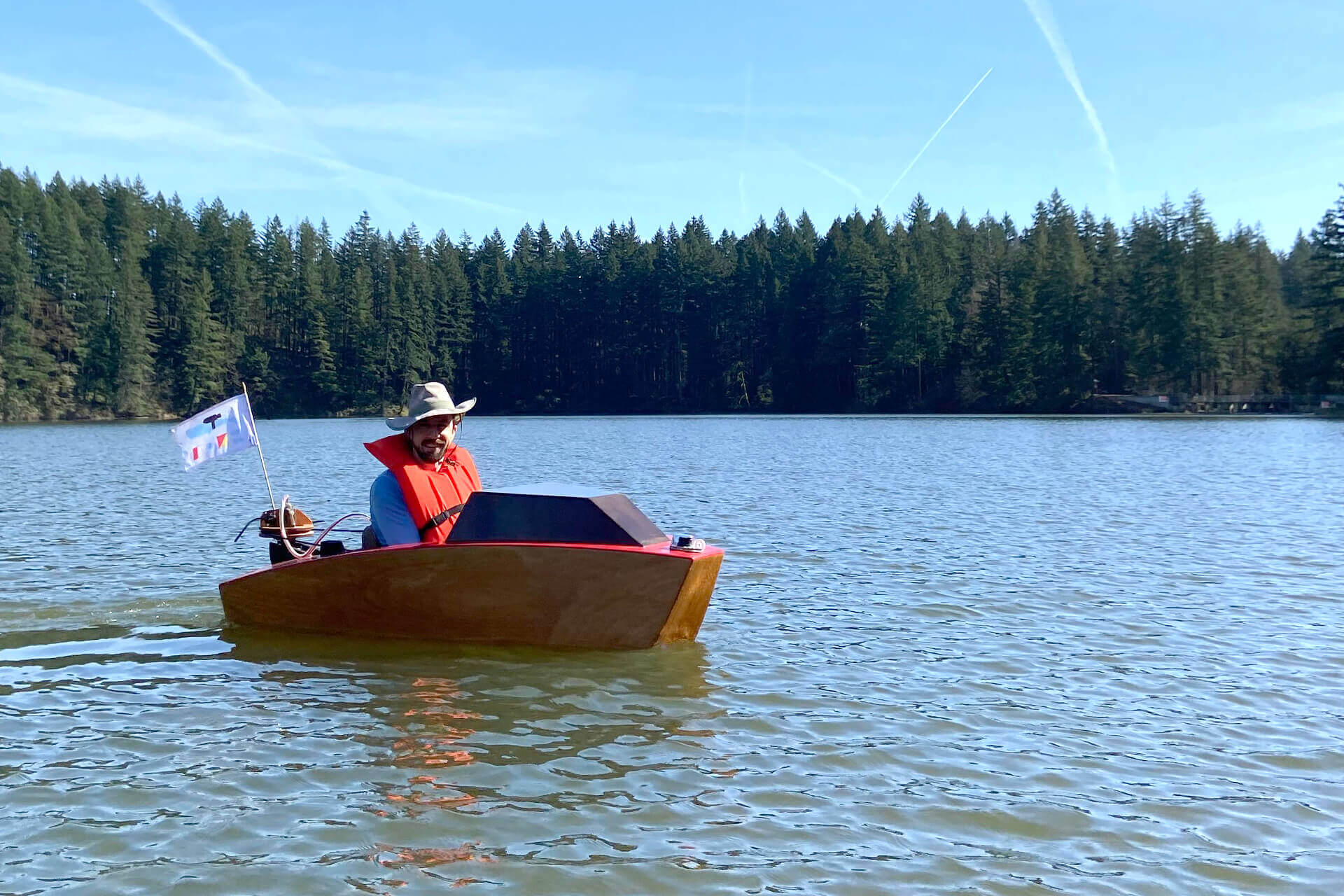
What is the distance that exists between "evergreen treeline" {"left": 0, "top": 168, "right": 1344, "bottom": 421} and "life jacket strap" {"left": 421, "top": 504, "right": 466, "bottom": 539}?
275 feet

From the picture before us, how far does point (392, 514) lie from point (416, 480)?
0.38m

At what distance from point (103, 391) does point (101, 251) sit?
13558 millimetres

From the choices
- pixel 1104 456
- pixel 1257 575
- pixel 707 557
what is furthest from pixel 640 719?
pixel 1104 456

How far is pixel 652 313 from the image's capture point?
419 ft

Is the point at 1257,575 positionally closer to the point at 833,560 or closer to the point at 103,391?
the point at 833,560

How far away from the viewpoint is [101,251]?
104m

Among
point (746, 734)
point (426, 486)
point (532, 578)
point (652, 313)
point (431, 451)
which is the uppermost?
point (652, 313)

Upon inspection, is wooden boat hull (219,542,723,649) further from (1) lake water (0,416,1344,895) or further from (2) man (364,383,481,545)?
(2) man (364,383,481,545)

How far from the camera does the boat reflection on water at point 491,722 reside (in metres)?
6.74

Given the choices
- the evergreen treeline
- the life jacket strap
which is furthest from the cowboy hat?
the evergreen treeline

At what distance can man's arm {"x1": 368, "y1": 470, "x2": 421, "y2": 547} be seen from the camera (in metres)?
10.5

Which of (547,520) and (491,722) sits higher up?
(547,520)

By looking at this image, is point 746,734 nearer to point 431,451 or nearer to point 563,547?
point 563,547

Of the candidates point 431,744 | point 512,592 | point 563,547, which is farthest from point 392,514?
point 431,744
